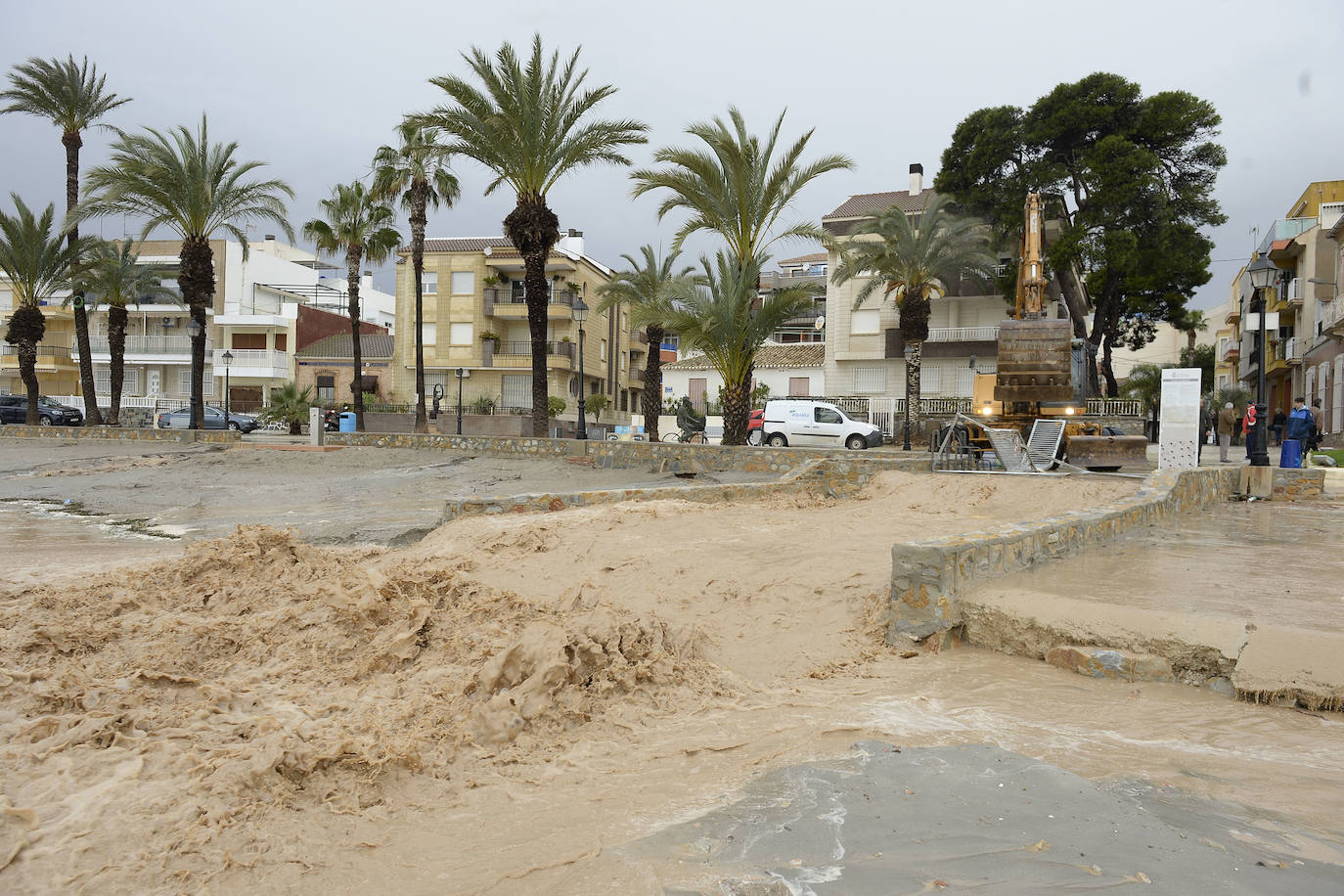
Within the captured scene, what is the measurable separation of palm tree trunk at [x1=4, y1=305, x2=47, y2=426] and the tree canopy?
35.1 meters

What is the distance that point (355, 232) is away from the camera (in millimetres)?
31781

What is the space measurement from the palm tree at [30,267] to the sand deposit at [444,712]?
2883 cm

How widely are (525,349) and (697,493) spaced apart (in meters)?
34.1

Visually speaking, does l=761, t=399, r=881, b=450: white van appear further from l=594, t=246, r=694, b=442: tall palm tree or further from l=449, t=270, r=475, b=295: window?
l=449, t=270, r=475, b=295: window

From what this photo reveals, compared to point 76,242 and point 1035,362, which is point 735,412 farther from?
point 76,242

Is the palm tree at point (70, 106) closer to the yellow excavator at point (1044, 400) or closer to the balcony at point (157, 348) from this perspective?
the balcony at point (157, 348)

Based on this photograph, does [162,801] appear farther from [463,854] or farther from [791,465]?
[791,465]

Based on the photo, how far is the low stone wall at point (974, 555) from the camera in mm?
5590

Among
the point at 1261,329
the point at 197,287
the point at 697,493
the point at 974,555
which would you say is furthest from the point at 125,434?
the point at 1261,329

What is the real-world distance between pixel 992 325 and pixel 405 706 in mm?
38473

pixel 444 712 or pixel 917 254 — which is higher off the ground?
pixel 917 254

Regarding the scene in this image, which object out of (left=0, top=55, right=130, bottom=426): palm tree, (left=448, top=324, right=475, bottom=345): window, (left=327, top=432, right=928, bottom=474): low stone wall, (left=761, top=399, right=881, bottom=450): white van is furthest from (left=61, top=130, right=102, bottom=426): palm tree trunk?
(left=761, top=399, right=881, bottom=450): white van

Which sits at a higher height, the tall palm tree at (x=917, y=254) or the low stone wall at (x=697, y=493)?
the tall palm tree at (x=917, y=254)

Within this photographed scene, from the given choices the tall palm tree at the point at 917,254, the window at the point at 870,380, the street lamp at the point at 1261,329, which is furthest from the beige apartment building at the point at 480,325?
the street lamp at the point at 1261,329
